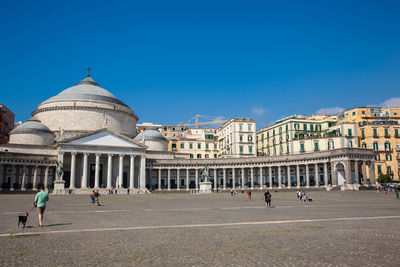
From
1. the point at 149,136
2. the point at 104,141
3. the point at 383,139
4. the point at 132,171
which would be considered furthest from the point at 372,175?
the point at 104,141

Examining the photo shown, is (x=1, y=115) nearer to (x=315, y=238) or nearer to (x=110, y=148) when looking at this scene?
(x=110, y=148)

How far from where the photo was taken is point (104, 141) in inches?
2726

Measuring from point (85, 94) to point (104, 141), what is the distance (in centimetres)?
1964

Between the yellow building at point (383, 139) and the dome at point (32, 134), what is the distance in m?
69.8

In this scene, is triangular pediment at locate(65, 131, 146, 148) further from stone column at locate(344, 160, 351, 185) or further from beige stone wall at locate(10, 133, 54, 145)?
stone column at locate(344, 160, 351, 185)

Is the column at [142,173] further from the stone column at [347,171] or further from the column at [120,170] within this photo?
the stone column at [347,171]

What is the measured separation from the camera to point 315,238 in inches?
425

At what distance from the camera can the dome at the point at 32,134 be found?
74.0 meters

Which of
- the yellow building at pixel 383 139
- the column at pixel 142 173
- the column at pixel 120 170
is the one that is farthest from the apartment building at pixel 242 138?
the column at pixel 120 170

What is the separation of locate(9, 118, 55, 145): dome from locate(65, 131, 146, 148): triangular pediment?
1225 cm

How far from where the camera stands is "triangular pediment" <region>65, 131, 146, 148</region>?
2657 inches

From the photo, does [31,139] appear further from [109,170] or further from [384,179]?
[384,179]

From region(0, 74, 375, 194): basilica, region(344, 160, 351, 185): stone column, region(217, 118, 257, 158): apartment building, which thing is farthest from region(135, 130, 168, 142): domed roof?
region(344, 160, 351, 185): stone column

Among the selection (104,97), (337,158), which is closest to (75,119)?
(104,97)
